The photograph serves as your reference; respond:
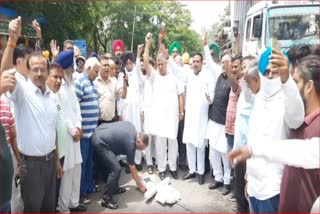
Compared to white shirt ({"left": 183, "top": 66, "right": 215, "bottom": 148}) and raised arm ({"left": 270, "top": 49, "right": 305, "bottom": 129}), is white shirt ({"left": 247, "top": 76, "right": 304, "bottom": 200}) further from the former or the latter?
white shirt ({"left": 183, "top": 66, "right": 215, "bottom": 148})

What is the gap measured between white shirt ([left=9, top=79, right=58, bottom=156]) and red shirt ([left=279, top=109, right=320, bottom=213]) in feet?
6.21

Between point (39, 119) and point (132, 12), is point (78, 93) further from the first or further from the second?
point (132, 12)

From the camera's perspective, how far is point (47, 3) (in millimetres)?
12852

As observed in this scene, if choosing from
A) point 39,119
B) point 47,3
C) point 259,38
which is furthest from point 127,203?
point 47,3

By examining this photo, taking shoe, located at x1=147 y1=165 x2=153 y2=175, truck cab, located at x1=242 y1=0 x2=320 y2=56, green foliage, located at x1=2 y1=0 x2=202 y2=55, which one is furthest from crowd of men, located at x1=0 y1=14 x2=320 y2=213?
green foliage, located at x1=2 y1=0 x2=202 y2=55

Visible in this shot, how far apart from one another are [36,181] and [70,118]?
38.7 inches

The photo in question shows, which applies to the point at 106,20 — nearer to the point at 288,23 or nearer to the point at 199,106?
the point at 288,23

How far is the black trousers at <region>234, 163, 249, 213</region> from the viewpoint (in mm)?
3445

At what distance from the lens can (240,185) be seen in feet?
11.6

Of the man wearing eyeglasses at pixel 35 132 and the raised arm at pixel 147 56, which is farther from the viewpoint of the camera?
the raised arm at pixel 147 56

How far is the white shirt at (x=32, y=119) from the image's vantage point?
2.82 m

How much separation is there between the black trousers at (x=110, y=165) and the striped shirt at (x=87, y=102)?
22 cm

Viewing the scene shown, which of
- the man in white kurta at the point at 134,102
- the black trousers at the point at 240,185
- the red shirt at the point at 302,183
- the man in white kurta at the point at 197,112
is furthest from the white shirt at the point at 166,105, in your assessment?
the red shirt at the point at 302,183

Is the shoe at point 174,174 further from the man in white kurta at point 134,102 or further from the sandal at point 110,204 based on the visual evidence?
the sandal at point 110,204
